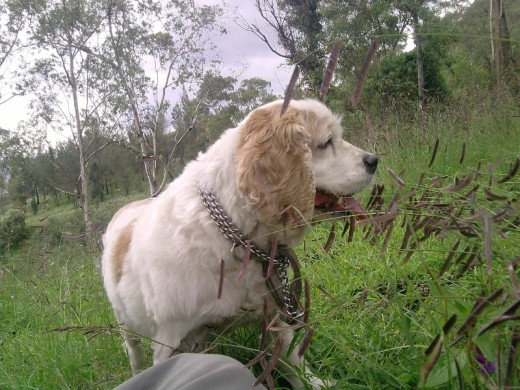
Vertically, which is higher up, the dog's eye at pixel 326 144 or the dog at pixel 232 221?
the dog's eye at pixel 326 144

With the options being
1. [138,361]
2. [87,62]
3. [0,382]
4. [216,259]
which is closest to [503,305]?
[216,259]

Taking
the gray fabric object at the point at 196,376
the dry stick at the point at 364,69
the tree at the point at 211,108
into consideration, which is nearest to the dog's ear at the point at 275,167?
the gray fabric object at the point at 196,376

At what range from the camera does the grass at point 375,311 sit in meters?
0.98

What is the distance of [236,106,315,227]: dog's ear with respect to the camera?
6.57ft

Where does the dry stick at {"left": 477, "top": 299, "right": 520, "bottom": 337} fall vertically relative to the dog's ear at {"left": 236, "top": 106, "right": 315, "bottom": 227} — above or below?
below

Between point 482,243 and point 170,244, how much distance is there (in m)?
1.41

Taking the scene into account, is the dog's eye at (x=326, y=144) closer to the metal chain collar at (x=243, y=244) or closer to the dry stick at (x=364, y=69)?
the metal chain collar at (x=243, y=244)

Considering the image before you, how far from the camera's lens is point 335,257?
3.50 meters

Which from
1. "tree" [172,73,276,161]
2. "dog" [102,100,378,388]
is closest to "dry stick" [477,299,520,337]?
"dog" [102,100,378,388]

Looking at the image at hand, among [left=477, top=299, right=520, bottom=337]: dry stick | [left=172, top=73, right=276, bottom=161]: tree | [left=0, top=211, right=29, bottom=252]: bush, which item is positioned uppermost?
[left=172, top=73, right=276, bottom=161]: tree

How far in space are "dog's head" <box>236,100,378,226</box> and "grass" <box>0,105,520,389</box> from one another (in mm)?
196

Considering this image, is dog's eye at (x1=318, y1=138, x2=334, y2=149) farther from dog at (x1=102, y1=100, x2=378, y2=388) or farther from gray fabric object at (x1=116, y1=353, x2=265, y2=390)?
gray fabric object at (x1=116, y1=353, x2=265, y2=390)

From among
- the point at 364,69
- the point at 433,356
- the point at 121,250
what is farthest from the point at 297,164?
the point at 433,356

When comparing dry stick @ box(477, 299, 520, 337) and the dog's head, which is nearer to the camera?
dry stick @ box(477, 299, 520, 337)
